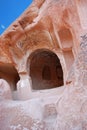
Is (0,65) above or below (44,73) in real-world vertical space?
above

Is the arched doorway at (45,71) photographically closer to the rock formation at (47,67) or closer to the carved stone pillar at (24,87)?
the rock formation at (47,67)

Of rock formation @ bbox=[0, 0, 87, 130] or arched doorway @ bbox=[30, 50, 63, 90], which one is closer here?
rock formation @ bbox=[0, 0, 87, 130]

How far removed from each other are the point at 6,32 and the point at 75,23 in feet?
11.4

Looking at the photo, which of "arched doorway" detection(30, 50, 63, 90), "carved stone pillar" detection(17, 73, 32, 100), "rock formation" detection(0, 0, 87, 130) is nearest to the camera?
"rock formation" detection(0, 0, 87, 130)

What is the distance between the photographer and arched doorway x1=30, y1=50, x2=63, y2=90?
32.2ft

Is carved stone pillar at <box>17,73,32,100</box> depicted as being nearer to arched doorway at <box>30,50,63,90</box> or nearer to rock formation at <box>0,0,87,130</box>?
rock formation at <box>0,0,87,130</box>

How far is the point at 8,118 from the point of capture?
16.2 feet

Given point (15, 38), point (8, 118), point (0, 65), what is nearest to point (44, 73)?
point (0, 65)

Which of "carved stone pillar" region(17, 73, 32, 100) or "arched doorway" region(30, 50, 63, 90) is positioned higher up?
"arched doorway" region(30, 50, 63, 90)

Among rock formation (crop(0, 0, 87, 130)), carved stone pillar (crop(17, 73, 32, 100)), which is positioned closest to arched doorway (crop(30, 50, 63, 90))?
rock formation (crop(0, 0, 87, 130))

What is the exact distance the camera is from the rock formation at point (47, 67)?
3658 millimetres

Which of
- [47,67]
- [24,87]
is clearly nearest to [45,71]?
[47,67]

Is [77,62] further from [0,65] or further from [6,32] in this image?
[0,65]

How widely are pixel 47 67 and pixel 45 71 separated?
0.26 metres
